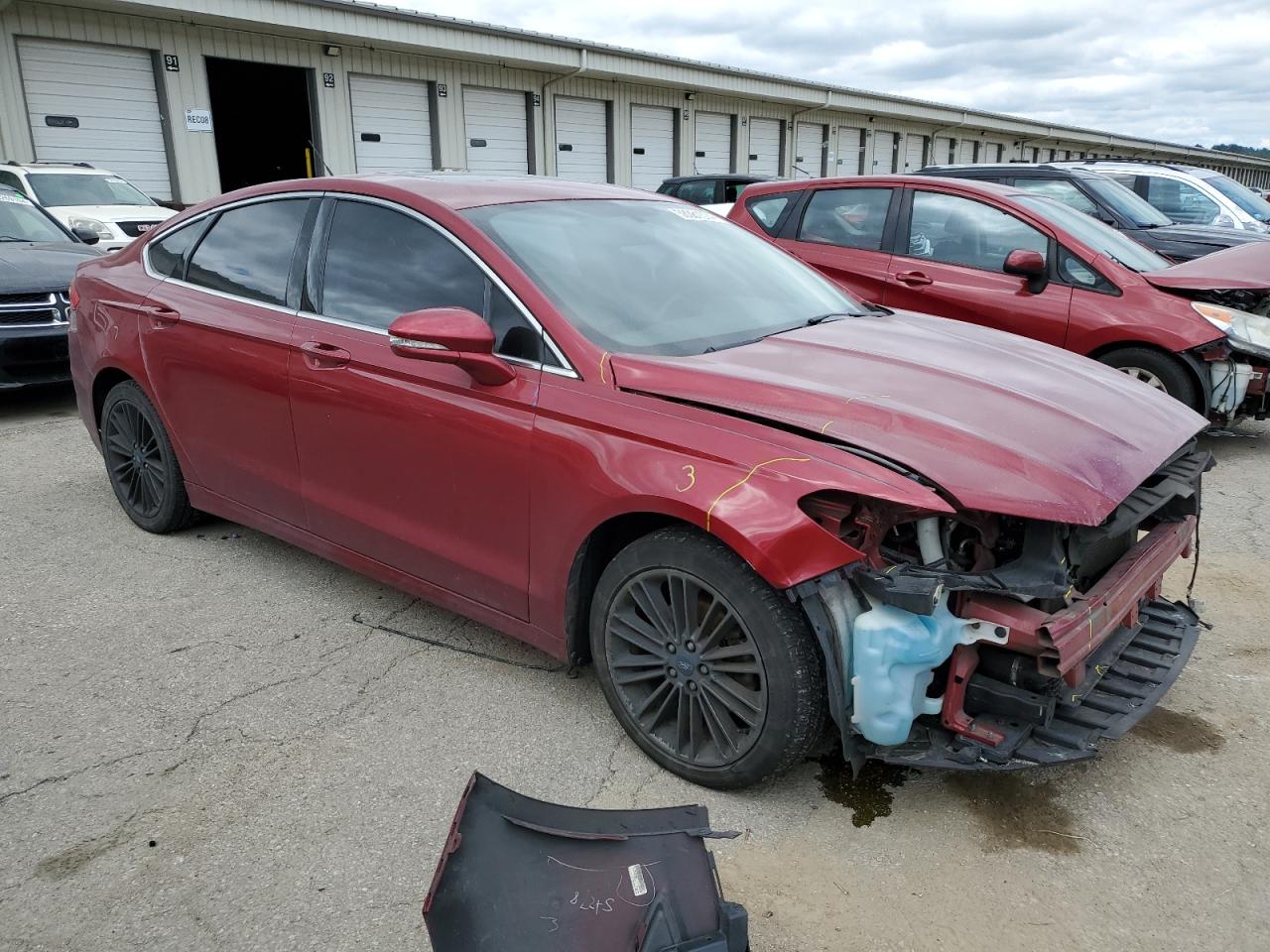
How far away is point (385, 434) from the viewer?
316 centimetres

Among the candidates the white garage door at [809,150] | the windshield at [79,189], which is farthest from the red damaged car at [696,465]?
the white garage door at [809,150]

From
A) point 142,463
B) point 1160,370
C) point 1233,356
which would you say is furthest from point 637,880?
point 1233,356

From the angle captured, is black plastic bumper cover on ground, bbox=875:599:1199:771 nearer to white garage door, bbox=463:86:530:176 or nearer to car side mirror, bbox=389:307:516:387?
car side mirror, bbox=389:307:516:387

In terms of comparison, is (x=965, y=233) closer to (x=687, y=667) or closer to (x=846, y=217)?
(x=846, y=217)

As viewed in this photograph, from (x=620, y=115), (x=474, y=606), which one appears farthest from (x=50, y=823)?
(x=620, y=115)

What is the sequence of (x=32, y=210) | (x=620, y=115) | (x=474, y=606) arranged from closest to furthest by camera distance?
(x=474, y=606)
(x=32, y=210)
(x=620, y=115)

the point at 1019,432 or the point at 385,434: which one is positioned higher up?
the point at 1019,432

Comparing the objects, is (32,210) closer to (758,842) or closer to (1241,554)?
(758,842)

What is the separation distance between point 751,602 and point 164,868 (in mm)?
1584

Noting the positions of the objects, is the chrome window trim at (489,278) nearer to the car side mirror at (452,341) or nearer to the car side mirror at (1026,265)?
the car side mirror at (452,341)

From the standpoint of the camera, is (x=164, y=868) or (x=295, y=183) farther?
(x=295, y=183)

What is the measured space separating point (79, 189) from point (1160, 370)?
12.0 meters

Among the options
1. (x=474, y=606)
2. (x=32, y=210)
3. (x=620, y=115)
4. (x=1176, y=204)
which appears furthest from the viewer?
(x=620, y=115)

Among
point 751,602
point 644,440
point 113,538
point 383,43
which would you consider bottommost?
point 113,538
